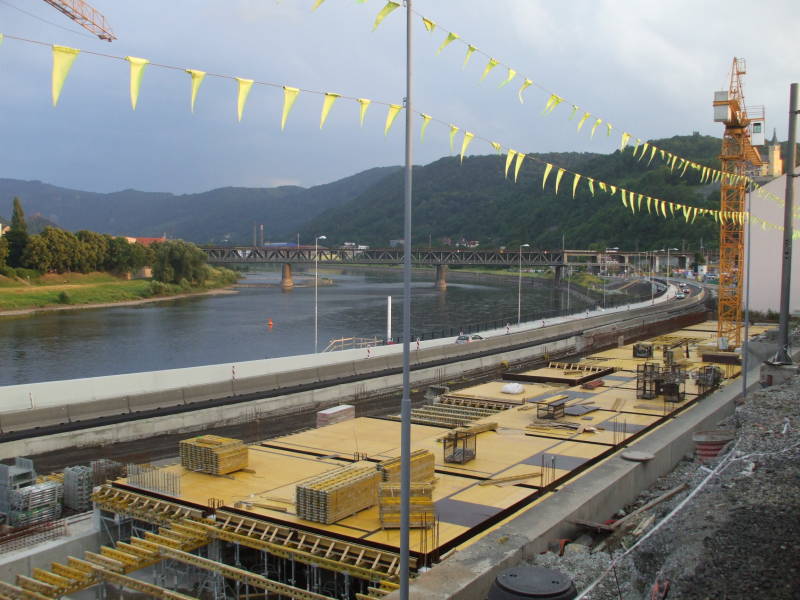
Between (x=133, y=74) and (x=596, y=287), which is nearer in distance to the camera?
(x=133, y=74)

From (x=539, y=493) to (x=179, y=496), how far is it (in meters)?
8.48

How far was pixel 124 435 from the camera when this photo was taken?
2566 centimetres

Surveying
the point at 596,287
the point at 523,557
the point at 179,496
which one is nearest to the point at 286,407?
the point at 179,496

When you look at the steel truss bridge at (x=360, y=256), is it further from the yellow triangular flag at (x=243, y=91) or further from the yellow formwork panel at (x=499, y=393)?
the yellow triangular flag at (x=243, y=91)

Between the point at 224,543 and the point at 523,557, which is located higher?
the point at 523,557

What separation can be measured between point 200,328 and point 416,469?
5392cm

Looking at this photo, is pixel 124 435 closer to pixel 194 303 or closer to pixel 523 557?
pixel 523 557

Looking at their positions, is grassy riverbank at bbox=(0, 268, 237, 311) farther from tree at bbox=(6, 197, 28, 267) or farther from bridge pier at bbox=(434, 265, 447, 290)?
bridge pier at bbox=(434, 265, 447, 290)

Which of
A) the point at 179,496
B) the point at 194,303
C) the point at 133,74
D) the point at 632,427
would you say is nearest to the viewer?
the point at 133,74

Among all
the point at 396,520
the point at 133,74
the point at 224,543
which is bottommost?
the point at 224,543

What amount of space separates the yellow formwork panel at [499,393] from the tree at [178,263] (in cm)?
8777

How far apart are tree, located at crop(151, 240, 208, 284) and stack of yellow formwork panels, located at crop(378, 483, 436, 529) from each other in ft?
332

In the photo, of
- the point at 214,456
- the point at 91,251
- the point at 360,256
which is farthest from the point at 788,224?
the point at 360,256

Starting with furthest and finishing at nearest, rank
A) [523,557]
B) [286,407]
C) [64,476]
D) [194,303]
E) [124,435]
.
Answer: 1. [194,303]
2. [286,407]
3. [124,435]
4. [64,476]
5. [523,557]
